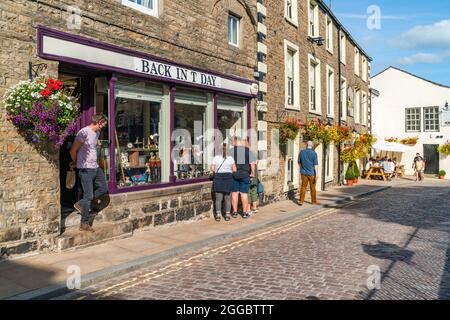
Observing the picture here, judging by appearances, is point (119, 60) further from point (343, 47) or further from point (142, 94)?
point (343, 47)

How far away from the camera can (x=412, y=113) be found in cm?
3266

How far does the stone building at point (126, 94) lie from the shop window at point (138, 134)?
0.02 m

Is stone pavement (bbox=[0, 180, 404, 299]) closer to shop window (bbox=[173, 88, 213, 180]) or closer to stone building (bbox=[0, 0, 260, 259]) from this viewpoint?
stone building (bbox=[0, 0, 260, 259])

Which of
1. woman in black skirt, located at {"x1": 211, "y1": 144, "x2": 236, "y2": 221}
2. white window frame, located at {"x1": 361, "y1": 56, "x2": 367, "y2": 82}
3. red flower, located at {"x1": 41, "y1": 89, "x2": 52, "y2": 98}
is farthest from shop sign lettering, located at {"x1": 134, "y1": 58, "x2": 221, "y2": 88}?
white window frame, located at {"x1": 361, "y1": 56, "x2": 367, "y2": 82}

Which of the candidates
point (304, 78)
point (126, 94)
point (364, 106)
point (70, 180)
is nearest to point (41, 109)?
point (70, 180)

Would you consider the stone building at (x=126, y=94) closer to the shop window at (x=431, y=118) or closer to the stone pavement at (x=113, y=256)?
the stone pavement at (x=113, y=256)

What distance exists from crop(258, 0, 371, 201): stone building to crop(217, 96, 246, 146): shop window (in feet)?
3.08

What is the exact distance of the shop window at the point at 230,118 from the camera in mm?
11289

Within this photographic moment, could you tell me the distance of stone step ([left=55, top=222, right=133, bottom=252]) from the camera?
21.5 feet

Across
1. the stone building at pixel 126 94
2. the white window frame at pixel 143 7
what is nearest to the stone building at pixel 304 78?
the stone building at pixel 126 94

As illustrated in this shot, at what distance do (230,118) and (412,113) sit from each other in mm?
25352

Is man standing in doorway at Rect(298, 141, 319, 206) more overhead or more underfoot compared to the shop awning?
more underfoot

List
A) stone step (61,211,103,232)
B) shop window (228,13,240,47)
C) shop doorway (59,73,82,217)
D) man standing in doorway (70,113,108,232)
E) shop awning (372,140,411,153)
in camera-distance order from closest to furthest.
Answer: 1. man standing in doorway (70,113,108,232)
2. stone step (61,211,103,232)
3. shop doorway (59,73,82,217)
4. shop window (228,13,240,47)
5. shop awning (372,140,411,153)

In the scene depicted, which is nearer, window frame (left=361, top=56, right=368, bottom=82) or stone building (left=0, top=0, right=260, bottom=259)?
stone building (left=0, top=0, right=260, bottom=259)
